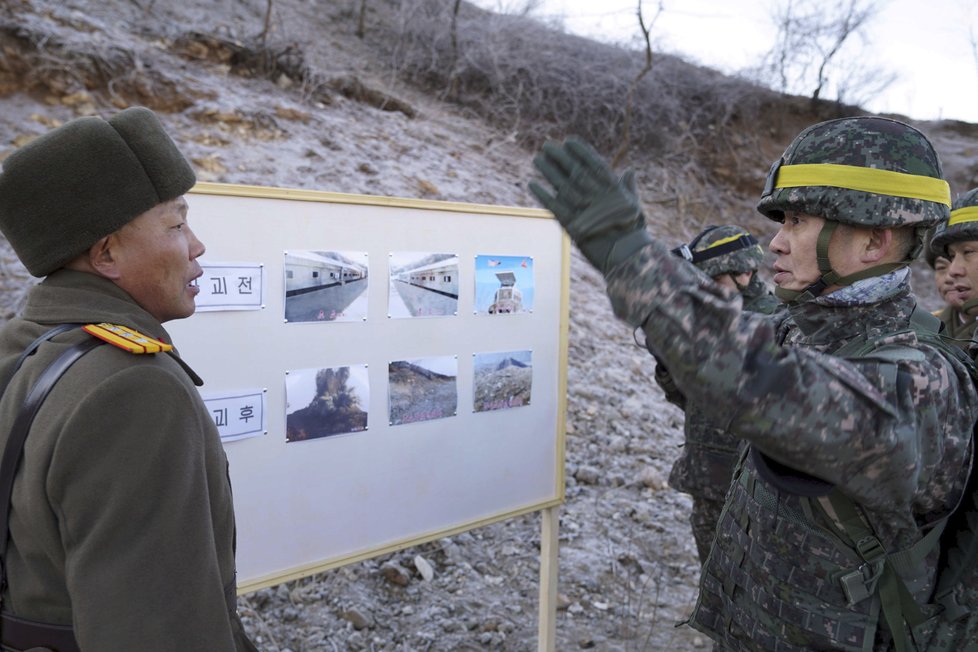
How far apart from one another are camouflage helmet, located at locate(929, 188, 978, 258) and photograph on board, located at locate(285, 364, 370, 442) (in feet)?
8.64

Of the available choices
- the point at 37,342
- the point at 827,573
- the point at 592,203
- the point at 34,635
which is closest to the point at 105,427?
the point at 37,342

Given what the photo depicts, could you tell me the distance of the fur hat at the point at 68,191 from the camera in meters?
1.33

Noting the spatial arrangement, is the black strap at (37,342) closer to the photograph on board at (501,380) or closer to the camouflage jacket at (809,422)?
the camouflage jacket at (809,422)

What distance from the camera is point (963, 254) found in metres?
3.12

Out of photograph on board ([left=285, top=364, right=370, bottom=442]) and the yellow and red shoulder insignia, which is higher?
the yellow and red shoulder insignia

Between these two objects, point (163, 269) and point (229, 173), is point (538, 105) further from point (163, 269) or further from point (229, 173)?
point (163, 269)

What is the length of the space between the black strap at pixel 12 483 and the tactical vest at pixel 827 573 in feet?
4.65

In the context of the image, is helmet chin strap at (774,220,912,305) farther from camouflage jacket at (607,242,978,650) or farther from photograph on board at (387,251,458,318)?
photograph on board at (387,251,458,318)

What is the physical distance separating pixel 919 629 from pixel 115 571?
175 cm

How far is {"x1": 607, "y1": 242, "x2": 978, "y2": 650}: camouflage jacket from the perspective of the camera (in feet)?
3.88

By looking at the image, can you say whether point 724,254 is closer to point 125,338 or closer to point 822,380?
point 822,380

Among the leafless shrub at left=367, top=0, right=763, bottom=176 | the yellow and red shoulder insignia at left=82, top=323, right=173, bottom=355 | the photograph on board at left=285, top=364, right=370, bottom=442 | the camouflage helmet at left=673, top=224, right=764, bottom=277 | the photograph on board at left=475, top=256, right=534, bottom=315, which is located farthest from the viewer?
the leafless shrub at left=367, top=0, right=763, bottom=176

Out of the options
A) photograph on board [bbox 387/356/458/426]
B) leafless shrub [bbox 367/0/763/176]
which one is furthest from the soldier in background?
leafless shrub [bbox 367/0/763/176]

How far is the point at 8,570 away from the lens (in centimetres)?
129
